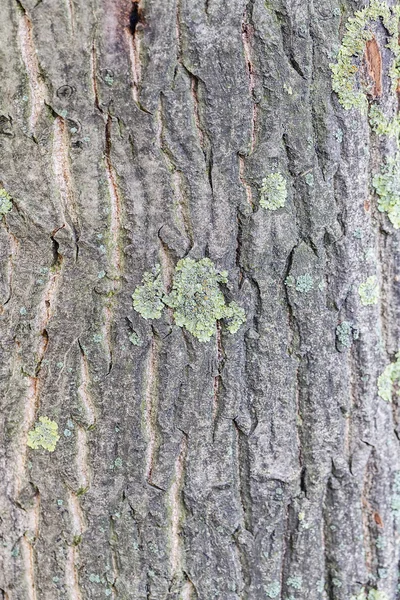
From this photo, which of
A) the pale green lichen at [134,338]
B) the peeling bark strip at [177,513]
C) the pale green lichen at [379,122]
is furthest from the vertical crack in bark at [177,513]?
the pale green lichen at [379,122]

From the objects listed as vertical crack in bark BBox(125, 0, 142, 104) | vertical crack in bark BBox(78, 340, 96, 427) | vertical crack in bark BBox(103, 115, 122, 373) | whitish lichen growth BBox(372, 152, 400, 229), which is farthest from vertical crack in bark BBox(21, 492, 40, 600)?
whitish lichen growth BBox(372, 152, 400, 229)

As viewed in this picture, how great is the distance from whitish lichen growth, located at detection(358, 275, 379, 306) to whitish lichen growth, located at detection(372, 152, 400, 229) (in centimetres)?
17

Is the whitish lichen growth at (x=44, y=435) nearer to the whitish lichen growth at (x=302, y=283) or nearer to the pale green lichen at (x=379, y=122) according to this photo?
the whitish lichen growth at (x=302, y=283)

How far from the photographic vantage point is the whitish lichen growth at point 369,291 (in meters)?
1.46

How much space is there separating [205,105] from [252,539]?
41.7 inches

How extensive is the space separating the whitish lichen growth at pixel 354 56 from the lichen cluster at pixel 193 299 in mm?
528

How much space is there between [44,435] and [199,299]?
0.50 meters

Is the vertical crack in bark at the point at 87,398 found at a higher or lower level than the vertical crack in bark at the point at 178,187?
lower

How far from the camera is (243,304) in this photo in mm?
1365

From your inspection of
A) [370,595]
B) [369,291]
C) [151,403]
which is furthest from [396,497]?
[151,403]

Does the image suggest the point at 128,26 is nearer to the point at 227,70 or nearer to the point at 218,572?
the point at 227,70

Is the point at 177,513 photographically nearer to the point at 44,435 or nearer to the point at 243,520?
the point at 243,520

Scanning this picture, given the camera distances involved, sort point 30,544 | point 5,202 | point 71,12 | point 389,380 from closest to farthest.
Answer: point 71,12
point 5,202
point 30,544
point 389,380

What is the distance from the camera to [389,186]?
1.46m
